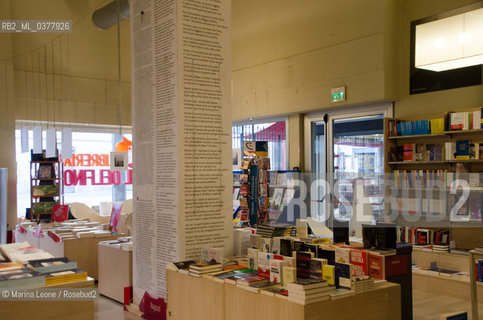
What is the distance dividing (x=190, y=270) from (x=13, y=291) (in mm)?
1574

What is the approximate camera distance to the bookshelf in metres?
6.71

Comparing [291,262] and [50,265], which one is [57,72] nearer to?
[50,265]

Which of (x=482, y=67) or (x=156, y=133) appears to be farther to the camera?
(x=482, y=67)

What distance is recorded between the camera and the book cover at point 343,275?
3595 millimetres

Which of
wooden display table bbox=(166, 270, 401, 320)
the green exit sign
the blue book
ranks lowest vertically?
the blue book

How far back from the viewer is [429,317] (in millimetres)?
5406

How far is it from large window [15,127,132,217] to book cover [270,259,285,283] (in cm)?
902

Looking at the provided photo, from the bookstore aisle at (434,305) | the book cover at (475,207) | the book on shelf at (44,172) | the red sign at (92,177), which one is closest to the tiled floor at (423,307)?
the bookstore aisle at (434,305)

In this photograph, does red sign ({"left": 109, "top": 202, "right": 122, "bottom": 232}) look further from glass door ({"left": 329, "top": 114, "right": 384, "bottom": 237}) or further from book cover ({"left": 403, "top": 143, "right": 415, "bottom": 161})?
book cover ({"left": 403, "top": 143, "right": 415, "bottom": 161})

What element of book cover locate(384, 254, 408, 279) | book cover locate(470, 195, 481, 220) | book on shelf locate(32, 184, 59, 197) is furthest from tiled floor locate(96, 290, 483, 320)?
book on shelf locate(32, 184, 59, 197)

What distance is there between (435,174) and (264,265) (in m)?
4.28

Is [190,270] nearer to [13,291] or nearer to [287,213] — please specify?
[13,291]

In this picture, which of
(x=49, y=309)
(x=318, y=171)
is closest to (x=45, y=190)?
(x=318, y=171)

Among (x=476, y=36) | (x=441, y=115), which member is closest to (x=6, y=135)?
(x=441, y=115)
